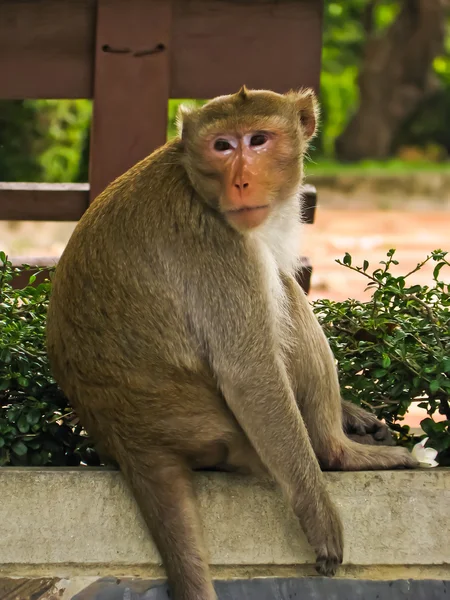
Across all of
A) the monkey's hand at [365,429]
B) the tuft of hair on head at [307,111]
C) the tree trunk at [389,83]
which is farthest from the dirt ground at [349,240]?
the tuft of hair on head at [307,111]

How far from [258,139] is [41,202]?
74.4 inches

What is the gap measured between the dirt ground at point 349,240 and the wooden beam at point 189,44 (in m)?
5.62

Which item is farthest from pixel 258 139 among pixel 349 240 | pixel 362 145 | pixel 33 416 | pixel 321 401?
pixel 362 145

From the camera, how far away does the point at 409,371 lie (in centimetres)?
445

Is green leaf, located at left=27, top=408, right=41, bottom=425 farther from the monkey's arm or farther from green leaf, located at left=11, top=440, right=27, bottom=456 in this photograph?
the monkey's arm

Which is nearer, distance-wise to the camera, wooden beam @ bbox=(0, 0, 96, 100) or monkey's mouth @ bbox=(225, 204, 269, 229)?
monkey's mouth @ bbox=(225, 204, 269, 229)

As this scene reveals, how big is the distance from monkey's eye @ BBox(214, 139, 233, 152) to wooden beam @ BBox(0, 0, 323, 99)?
167 centimetres

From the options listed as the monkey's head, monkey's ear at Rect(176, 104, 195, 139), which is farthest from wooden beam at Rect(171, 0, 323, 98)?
the monkey's head

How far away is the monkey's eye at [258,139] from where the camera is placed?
393 centimetres

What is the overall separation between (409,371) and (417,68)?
2010 centimetres

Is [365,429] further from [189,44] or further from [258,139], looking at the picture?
[189,44]

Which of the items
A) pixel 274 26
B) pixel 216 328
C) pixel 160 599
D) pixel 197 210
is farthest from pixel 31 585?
pixel 274 26

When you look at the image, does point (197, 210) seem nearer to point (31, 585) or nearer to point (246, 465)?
point (246, 465)

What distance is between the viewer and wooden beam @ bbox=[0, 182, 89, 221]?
218 inches
